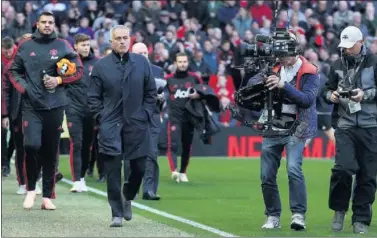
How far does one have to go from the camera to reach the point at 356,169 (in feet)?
46.3

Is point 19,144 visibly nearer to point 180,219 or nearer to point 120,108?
point 180,219

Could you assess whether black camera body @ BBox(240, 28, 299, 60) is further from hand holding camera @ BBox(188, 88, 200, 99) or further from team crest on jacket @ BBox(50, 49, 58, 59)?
hand holding camera @ BBox(188, 88, 200, 99)

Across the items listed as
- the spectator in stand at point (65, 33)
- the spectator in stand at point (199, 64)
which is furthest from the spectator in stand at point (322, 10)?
the spectator in stand at point (65, 33)

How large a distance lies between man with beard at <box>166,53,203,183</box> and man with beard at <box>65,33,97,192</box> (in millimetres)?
1538

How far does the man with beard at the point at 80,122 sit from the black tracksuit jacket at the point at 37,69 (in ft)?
11.9

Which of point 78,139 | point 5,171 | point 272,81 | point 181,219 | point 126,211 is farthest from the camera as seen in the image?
point 5,171

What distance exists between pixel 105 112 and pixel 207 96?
7.82m

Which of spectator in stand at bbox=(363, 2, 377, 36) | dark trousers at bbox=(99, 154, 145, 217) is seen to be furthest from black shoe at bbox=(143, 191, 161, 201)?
spectator in stand at bbox=(363, 2, 377, 36)

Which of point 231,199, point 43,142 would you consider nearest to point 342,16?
point 231,199

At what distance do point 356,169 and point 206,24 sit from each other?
20848 millimetres

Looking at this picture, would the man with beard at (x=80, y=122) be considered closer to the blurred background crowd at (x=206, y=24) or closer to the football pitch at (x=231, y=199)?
the football pitch at (x=231, y=199)

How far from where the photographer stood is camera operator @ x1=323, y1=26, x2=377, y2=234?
46.1 ft

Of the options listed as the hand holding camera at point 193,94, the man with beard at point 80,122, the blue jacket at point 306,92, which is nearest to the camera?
the blue jacket at point 306,92

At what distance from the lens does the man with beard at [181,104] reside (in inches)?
845
